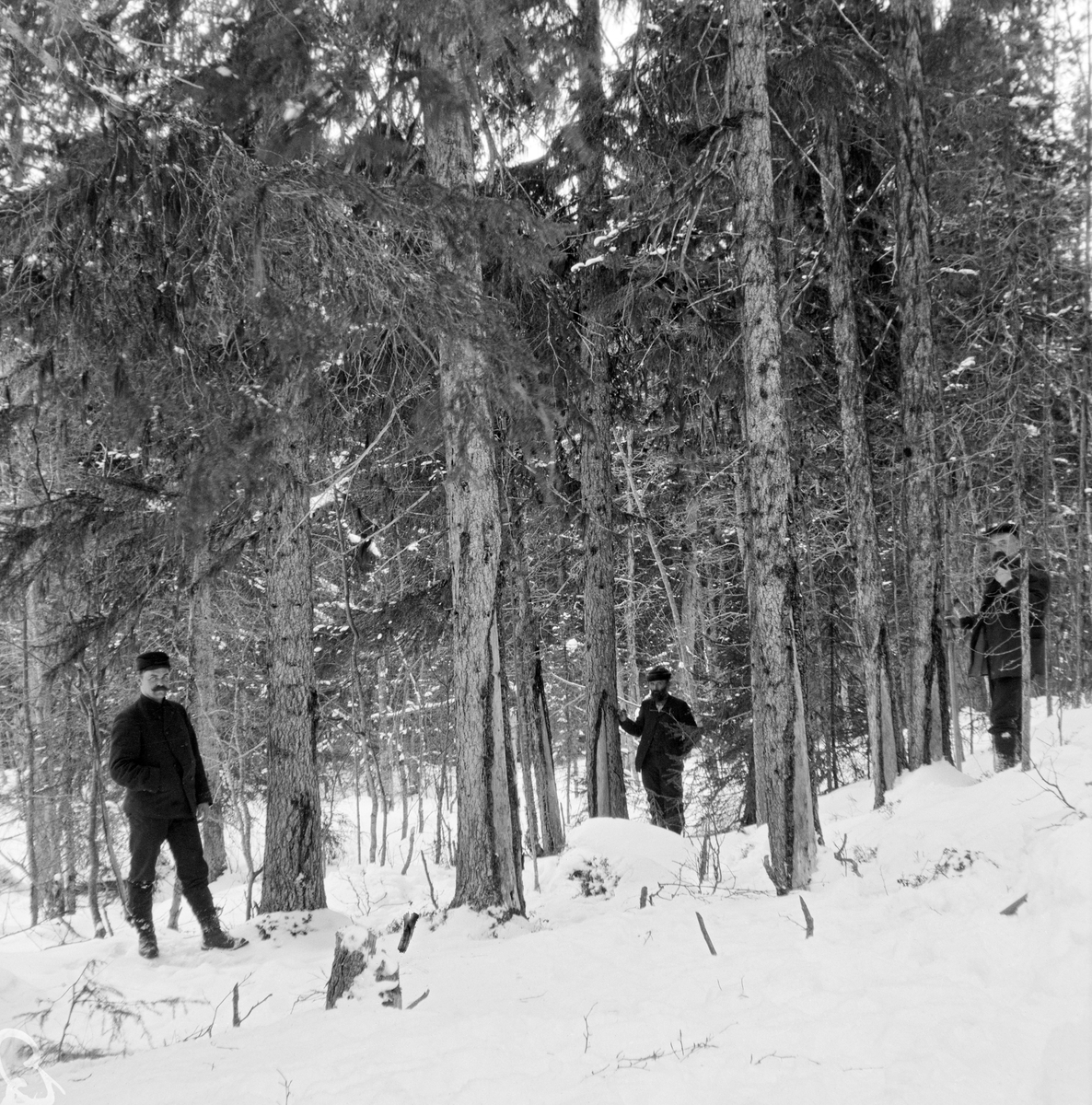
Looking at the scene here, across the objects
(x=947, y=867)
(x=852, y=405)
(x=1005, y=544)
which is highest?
(x=852, y=405)

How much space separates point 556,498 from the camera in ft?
28.9

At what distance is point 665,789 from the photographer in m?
9.74

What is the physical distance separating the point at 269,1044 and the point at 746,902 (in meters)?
3.33

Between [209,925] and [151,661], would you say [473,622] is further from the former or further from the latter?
[209,925]

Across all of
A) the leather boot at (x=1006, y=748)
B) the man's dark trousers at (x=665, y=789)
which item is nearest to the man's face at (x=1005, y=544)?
the leather boot at (x=1006, y=748)

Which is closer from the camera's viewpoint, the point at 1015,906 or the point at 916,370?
the point at 1015,906

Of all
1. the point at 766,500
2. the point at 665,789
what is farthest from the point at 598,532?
the point at 665,789

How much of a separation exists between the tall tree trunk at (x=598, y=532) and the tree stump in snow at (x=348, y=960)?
4673 mm

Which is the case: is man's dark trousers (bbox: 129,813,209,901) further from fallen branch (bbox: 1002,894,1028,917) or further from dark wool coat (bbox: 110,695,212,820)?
fallen branch (bbox: 1002,894,1028,917)

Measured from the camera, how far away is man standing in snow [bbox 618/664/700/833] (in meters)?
9.58

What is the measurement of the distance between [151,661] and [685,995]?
4387 mm

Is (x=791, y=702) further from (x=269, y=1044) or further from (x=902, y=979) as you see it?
(x=269, y=1044)

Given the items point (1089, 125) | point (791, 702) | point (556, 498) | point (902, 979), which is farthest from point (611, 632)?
point (1089, 125)

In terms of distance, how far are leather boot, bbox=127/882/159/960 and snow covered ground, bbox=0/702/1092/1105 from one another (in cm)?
10
